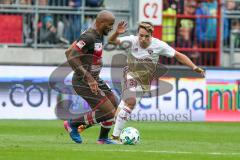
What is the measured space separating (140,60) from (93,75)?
140 cm

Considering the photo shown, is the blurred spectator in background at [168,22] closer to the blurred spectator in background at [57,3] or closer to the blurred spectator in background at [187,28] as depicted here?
the blurred spectator in background at [187,28]

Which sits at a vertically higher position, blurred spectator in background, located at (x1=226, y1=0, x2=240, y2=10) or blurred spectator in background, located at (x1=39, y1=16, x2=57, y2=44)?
blurred spectator in background, located at (x1=226, y1=0, x2=240, y2=10)

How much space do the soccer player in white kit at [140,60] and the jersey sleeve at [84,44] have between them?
1.79 ft

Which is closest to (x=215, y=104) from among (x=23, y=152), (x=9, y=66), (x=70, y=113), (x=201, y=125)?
(x=201, y=125)

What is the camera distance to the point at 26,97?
845 inches

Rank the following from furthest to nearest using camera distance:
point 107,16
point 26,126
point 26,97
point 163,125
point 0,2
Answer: point 0,2, point 26,97, point 163,125, point 26,126, point 107,16

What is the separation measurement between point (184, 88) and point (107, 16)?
904 cm

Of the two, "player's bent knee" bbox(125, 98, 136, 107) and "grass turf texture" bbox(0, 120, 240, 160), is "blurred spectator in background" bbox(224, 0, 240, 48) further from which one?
"player's bent knee" bbox(125, 98, 136, 107)

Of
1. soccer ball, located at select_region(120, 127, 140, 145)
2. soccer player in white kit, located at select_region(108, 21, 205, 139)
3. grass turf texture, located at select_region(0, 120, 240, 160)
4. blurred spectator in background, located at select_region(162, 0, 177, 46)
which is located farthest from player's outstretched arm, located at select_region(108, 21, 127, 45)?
blurred spectator in background, located at select_region(162, 0, 177, 46)

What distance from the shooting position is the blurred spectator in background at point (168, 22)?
78.6 feet

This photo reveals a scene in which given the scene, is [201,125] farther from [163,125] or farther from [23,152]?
[23,152]

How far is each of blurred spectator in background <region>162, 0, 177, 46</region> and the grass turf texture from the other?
3.95 meters

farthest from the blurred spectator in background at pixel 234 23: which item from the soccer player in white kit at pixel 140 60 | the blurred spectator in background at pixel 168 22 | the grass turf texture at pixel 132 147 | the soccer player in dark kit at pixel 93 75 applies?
the soccer player in dark kit at pixel 93 75

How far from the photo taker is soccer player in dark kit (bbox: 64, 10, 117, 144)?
13.6 m
